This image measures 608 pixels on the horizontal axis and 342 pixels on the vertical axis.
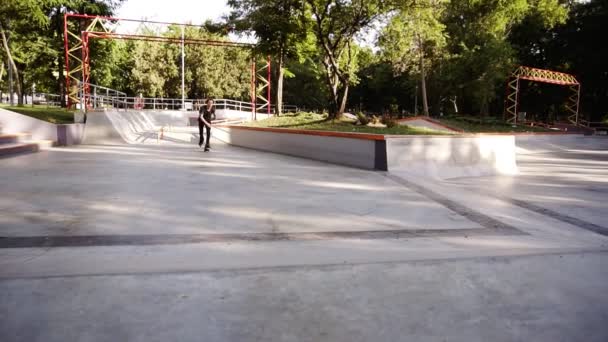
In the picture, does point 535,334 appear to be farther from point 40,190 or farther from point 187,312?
point 40,190

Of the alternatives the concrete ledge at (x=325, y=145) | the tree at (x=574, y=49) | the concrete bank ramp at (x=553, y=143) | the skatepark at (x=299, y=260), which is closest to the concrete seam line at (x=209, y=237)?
the skatepark at (x=299, y=260)

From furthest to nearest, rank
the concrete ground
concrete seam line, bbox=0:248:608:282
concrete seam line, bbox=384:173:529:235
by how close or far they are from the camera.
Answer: concrete seam line, bbox=384:173:529:235
concrete seam line, bbox=0:248:608:282
the concrete ground

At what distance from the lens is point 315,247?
411cm

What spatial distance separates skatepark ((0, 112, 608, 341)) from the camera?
2561 mm

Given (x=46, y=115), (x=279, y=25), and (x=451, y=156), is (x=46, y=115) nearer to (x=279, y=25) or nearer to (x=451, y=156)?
(x=279, y=25)

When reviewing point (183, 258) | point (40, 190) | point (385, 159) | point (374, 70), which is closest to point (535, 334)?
point (183, 258)

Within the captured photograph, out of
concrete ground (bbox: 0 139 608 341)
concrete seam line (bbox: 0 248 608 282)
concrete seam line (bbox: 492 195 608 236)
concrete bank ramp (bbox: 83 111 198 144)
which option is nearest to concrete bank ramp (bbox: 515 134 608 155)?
concrete seam line (bbox: 492 195 608 236)

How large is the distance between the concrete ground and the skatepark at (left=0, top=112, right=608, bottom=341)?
0.02m

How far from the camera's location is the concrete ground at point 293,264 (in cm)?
253

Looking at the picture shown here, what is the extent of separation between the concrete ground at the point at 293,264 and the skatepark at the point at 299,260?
0.02m

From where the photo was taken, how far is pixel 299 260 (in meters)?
3.71

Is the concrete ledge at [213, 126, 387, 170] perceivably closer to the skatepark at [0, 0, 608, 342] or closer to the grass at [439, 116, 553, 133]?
the skatepark at [0, 0, 608, 342]

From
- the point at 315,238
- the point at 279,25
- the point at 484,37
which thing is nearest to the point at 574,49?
the point at 484,37

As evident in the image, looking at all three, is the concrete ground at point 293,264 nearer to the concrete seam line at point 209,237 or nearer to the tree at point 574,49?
the concrete seam line at point 209,237
